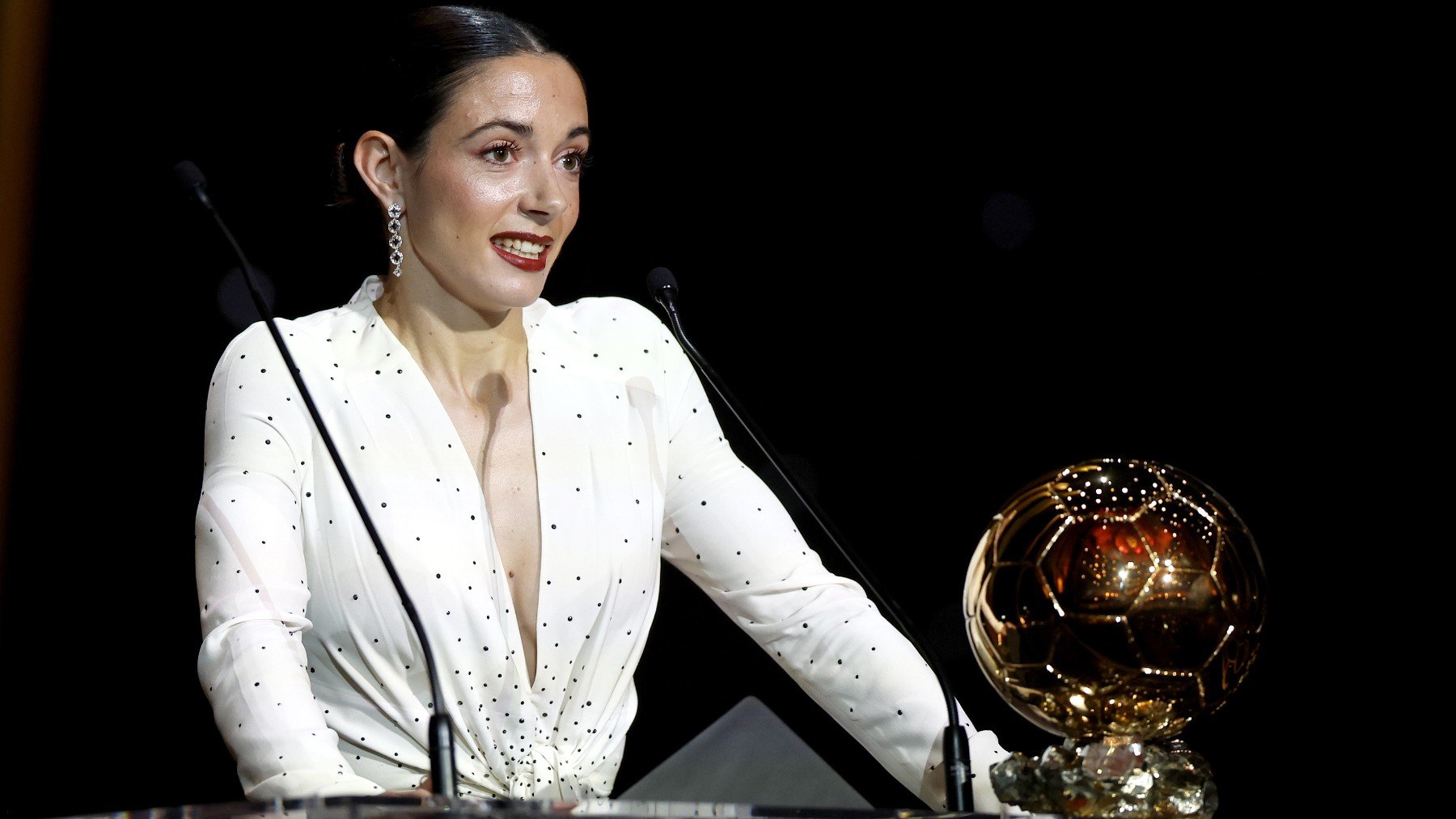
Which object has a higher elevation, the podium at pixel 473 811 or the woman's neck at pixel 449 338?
the woman's neck at pixel 449 338

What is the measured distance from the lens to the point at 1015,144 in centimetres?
210

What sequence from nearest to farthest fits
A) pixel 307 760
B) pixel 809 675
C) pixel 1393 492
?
pixel 307 760 < pixel 809 675 < pixel 1393 492

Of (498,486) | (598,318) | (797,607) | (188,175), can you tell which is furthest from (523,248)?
(797,607)

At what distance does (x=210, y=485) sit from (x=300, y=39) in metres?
0.72

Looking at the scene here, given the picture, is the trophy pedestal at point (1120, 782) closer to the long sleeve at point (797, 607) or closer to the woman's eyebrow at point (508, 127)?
the long sleeve at point (797, 607)

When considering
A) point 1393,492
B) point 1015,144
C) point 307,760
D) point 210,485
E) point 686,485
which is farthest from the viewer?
point 1015,144

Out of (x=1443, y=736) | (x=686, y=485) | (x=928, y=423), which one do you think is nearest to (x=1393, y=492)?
(x=1443, y=736)

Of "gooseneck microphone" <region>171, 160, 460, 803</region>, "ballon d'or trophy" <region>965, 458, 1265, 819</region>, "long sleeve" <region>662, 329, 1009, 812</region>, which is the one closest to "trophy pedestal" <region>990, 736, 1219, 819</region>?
"ballon d'or trophy" <region>965, 458, 1265, 819</region>

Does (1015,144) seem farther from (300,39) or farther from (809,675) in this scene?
(300,39)

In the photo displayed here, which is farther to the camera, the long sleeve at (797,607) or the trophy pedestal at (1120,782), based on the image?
the long sleeve at (797,607)

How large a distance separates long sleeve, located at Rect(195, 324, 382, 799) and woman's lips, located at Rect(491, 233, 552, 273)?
0.94 ft

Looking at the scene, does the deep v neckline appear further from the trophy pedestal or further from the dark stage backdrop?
the trophy pedestal

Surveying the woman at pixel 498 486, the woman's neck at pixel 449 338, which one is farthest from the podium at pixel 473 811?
the woman's neck at pixel 449 338

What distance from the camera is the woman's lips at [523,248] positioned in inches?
67.3
